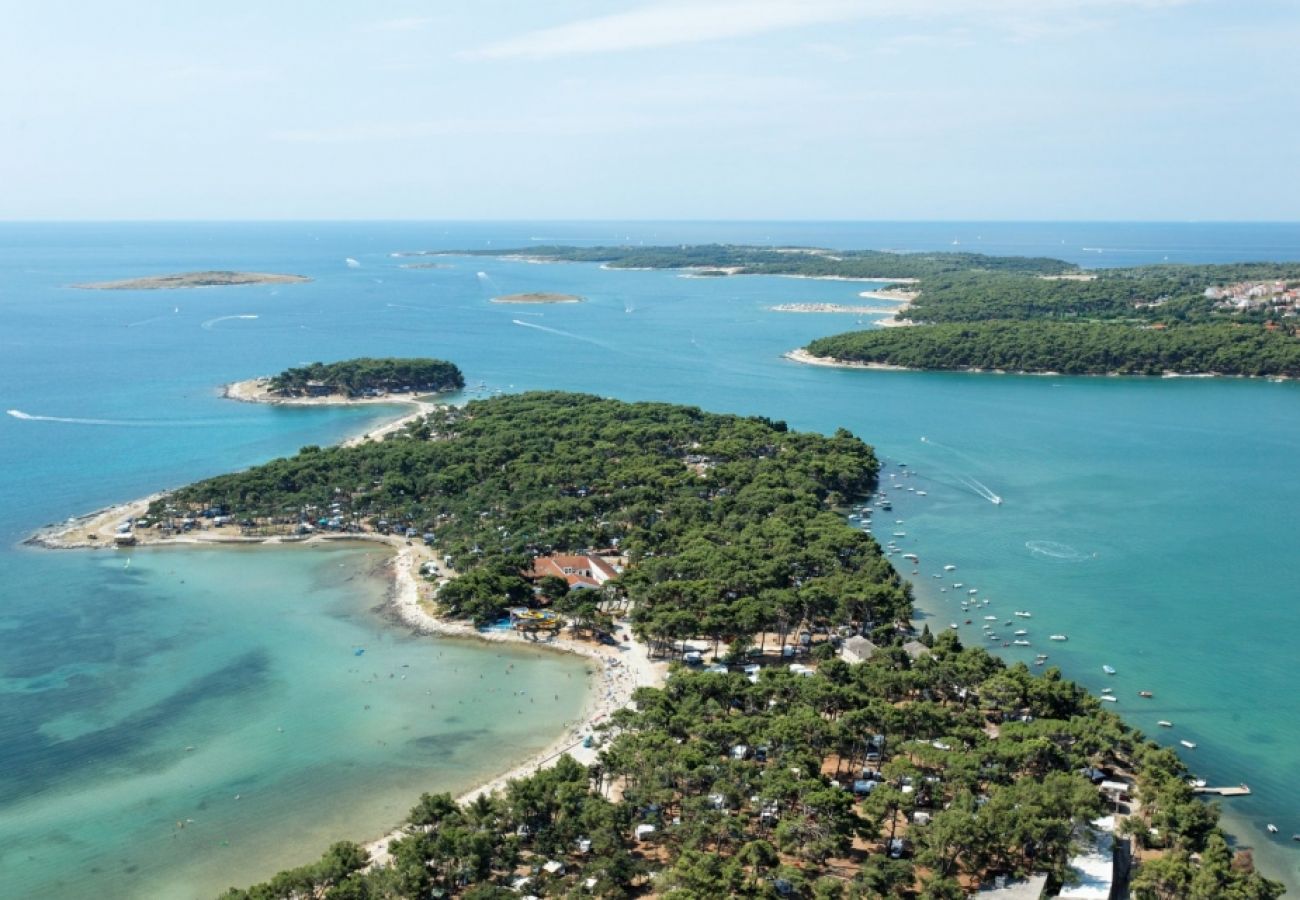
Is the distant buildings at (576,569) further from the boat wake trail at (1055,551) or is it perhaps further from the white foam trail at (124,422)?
the white foam trail at (124,422)

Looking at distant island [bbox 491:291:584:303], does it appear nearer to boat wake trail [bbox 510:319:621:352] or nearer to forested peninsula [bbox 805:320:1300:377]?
boat wake trail [bbox 510:319:621:352]

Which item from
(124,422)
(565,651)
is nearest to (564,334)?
(124,422)

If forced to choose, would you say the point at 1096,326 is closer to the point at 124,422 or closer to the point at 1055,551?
the point at 1055,551

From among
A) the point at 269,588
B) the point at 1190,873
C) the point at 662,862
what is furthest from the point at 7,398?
the point at 1190,873

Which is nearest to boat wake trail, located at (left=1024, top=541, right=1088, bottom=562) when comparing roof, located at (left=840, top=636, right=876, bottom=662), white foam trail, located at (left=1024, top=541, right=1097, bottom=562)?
white foam trail, located at (left=1024, top=541, right=1097, bottom=562)

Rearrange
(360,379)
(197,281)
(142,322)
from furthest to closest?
1. (197,281)
2. (142,322)
3. (360,379)

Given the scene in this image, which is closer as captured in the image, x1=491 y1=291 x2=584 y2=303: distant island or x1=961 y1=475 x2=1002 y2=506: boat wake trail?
x1=961 y1=475 x2=1002 y2=506: boat wake trail
